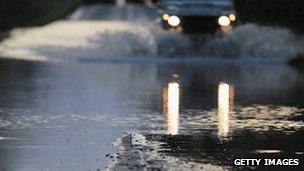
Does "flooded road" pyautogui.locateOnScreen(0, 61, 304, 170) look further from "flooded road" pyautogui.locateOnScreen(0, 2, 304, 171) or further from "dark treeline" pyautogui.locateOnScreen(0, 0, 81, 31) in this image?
"dark treeline" pyautogui.locateOnScreen(0, 0, 81, 31)

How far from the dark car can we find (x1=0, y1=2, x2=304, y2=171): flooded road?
340 millimetres

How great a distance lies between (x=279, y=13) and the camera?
27.1 meters

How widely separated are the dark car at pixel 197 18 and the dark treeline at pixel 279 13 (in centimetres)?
279

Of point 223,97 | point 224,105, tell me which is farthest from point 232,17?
point 224,105

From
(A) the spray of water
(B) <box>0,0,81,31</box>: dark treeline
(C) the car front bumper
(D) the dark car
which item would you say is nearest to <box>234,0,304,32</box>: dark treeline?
(A) the spray of water

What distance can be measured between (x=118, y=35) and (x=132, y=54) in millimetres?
1374

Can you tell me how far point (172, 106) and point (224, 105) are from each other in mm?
759

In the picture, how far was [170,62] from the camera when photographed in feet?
72.3

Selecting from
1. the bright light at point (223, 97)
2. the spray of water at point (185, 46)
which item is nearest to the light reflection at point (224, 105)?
the bright light at point (223, 97)

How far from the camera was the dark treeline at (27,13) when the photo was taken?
136 feet

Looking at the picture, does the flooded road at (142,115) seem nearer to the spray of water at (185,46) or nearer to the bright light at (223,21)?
the spray of water at (185,46)

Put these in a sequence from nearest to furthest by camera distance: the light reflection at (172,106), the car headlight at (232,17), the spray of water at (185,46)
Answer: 1. the light reflection at (172,106)
2. the spray of water at (185,46)
3. the car headlight at (232,17)

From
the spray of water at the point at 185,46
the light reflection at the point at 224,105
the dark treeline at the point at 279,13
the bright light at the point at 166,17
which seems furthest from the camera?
the dark treeline at the point at 279,13

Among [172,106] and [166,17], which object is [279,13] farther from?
[172,106]
